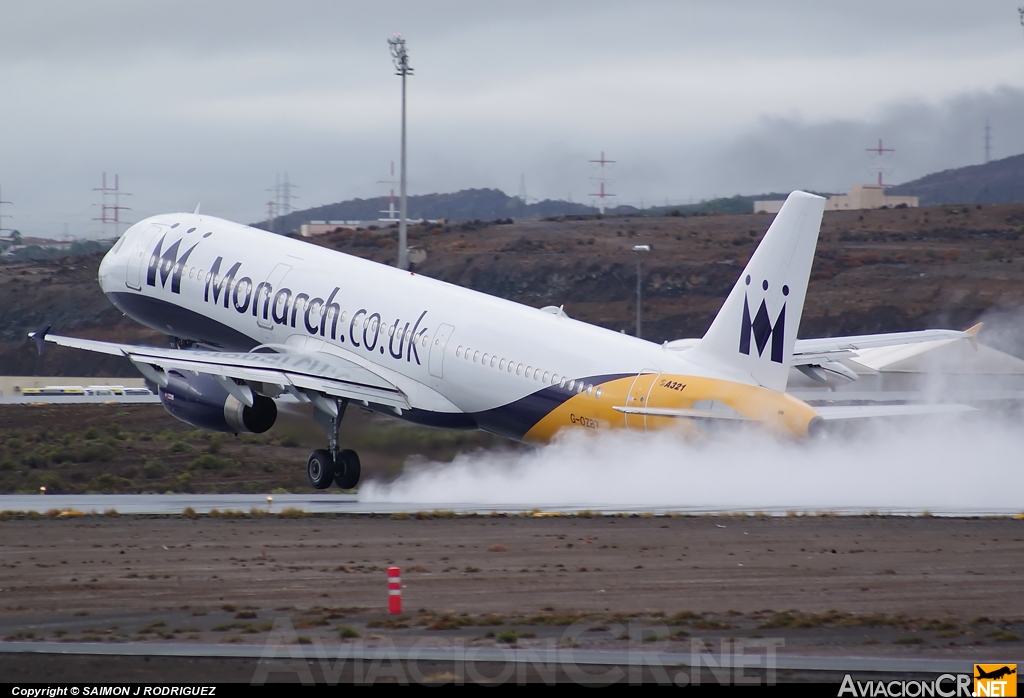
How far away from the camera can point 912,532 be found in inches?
928

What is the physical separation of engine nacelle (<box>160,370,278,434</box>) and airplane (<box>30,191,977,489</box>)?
5cm

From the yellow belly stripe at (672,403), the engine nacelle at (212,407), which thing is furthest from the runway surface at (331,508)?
the engine nacelle at (212,407)

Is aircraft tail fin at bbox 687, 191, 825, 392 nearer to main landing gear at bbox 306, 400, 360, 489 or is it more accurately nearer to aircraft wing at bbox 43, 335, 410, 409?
aircraft wing at bbox 43, 335, 410, 409

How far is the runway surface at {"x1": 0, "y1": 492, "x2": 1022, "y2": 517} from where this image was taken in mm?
26906

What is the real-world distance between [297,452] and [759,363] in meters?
27.2

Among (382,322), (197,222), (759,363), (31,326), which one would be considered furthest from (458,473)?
(31,326)

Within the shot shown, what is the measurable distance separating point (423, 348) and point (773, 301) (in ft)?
32.8

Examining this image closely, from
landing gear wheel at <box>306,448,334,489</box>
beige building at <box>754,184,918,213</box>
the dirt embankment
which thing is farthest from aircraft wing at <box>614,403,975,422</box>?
beige building at <box>754,184,918,213</box>

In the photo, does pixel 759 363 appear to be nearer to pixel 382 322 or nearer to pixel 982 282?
pixel 382 322

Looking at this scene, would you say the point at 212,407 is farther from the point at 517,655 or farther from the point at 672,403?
the point at 517,655

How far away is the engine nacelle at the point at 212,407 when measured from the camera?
3562 centimetres

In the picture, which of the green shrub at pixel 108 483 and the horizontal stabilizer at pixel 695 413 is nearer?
the horizontal stabilizer at pixel 695 413

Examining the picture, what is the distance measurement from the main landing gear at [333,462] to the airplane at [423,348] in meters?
0.05

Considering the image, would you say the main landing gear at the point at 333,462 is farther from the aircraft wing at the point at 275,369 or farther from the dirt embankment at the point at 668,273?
the dirt embankment at the point at 668,273
